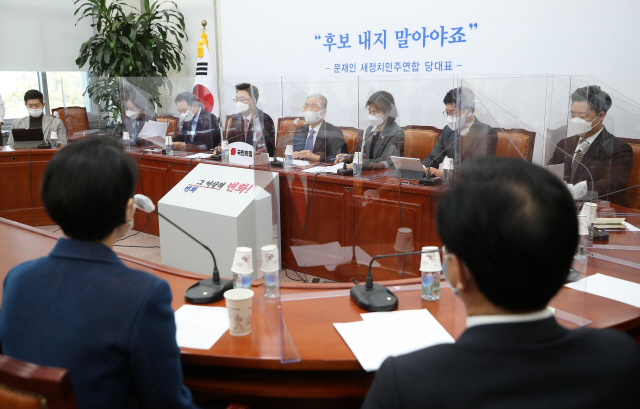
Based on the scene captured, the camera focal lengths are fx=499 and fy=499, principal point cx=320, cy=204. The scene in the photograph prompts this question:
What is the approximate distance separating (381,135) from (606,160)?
58.6 inches

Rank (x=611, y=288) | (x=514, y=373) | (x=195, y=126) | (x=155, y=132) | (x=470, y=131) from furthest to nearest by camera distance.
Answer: (x=155, y=132)
(x=195, y=126)
(x=470, y=131)
(x=611, y=288)
(x=514, y=373)

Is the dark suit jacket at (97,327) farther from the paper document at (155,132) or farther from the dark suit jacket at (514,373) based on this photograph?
the paper document at (155,132)

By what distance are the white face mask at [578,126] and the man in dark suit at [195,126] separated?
9.79 ft

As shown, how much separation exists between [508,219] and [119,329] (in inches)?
26.0

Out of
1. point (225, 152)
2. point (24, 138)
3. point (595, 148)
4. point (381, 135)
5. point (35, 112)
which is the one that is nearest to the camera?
point (595, 148)

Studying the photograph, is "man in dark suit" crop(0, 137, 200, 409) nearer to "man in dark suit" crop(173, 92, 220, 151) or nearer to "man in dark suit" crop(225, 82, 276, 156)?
"man in dark suit" crop(225, 82, 276, 156)

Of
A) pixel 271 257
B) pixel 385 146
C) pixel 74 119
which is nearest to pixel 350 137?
pixel 385 146

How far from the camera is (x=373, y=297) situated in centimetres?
141

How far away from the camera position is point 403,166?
3.06m

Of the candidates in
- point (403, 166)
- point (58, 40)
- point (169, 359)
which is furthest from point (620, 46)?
point (58, 40)

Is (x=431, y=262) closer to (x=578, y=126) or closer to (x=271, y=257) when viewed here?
(x=271, y=257)

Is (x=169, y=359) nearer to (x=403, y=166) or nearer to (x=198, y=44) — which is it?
(x=403, y=166)

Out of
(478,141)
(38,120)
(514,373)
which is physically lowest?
(514,373)

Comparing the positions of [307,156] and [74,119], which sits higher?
[74,119]
